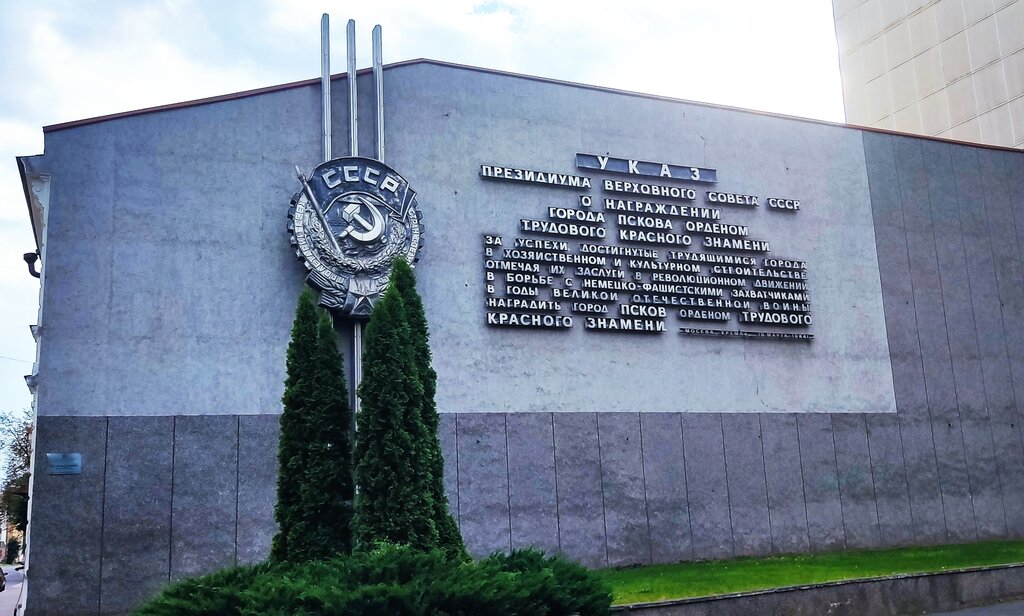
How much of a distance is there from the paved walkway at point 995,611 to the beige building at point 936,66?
16.2 meters

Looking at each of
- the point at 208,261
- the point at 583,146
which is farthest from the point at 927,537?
the point at 208,261

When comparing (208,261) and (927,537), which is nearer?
(208,261)

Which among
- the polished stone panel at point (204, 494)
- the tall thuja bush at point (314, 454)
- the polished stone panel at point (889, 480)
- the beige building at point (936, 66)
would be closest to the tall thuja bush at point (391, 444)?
the tall thuja bush at point (314, 454)

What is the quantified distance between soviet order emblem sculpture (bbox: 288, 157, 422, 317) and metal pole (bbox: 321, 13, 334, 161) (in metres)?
0.43

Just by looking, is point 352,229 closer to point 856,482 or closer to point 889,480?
point 856,482

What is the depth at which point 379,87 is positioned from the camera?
1627 centimetres

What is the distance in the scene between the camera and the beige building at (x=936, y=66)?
26.8 meters

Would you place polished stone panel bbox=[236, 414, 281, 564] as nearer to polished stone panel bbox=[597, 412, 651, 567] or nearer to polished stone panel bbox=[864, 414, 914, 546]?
polished stone panel bbox=[597, 412, 651, 567]

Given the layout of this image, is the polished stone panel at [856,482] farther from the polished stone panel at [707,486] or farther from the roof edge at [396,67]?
the roof edge at [396,67]

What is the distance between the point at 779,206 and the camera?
19312 mm

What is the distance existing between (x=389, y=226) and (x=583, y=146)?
4.31m

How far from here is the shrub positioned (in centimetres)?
762

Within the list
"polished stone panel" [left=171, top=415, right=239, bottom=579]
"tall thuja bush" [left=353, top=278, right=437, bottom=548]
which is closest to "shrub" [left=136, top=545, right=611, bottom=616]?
"tall thuja bush" [left=353, top=278, right=437, bottom=548]

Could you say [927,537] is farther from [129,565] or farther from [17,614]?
[17,614]
